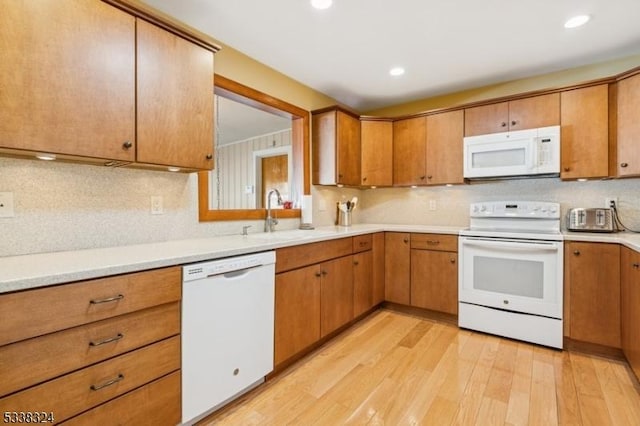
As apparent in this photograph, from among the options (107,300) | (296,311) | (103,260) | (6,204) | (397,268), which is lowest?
(296,311)

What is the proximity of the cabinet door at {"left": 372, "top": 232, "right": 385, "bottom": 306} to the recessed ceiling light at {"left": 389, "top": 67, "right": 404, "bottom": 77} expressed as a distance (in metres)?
1.55

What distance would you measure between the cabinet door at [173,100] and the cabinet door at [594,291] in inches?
108

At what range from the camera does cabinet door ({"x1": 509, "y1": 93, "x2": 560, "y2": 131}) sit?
8.43ft

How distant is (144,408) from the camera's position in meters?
1.31

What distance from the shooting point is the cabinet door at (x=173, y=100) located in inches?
61.2

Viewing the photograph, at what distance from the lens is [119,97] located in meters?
1.46

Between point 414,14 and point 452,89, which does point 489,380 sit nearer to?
point 414,14

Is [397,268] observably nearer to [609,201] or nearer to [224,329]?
[609,201]

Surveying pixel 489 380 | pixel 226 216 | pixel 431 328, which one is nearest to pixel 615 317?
pixel 489 380

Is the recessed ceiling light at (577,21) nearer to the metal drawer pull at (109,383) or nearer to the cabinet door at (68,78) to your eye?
the cabinet door at (68,78)

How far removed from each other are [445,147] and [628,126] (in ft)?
4.32

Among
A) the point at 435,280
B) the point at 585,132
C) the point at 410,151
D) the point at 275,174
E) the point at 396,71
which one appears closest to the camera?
the point at 585,132

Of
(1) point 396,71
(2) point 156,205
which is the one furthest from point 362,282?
(1) point 396,71

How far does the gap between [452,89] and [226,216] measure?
2.65 metres
